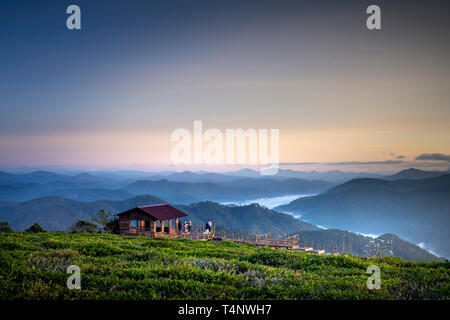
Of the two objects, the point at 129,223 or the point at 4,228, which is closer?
the point at 129,223

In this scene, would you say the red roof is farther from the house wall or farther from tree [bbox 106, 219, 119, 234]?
tree [bbox 106, 219, 119, 234]

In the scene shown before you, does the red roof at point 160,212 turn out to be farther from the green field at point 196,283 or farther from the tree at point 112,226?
the green field at point 196,283

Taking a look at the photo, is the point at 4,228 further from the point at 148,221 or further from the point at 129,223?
the point at 148,221

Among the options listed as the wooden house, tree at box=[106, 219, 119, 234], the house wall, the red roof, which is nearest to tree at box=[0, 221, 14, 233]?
tree at box=[106, 219, 119, 234]

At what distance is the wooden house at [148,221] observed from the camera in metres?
38.9

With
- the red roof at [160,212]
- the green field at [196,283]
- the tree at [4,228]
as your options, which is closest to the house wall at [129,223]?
the red roof at [160,212]

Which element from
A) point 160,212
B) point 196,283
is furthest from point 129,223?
point 196,283

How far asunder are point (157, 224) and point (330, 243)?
14551 cm

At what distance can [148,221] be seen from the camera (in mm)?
40812

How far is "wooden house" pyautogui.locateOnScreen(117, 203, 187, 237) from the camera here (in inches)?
1531

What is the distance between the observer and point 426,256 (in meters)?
157
